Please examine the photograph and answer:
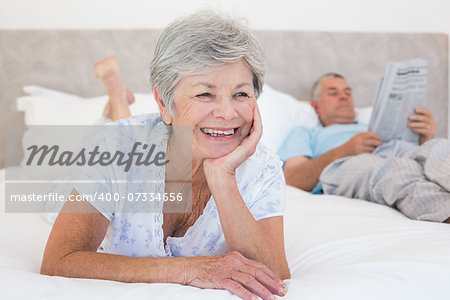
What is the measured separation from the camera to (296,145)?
7.89 ft

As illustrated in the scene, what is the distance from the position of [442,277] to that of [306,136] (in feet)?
4.82

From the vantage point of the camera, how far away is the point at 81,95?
2.64 meters

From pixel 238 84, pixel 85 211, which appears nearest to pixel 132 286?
pixel 85 211

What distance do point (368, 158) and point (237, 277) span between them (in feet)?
3.91

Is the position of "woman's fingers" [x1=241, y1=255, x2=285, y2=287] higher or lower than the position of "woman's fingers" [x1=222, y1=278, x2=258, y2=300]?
higher

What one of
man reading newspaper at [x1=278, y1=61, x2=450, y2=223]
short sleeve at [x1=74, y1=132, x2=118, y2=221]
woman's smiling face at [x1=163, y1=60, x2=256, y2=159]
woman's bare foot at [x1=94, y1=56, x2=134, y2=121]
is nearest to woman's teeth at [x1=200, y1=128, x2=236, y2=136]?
woman's smiling face at [x1=163, y1=60, x2=256, y2=159]

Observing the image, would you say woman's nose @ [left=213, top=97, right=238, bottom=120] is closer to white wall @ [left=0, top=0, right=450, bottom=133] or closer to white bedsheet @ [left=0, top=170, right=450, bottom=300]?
white bedsheet @ [left=0, top=170, right=450, bottom=300]

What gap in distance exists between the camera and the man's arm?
2176 mm

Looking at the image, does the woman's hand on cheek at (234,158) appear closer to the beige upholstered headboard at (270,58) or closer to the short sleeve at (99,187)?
the short sleeve at (99,187)

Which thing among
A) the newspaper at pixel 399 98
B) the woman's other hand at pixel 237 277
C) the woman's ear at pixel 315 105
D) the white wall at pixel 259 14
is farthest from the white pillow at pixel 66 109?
the woman's other hand at pixel 237 277

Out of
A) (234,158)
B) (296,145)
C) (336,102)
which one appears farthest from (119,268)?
(336,102)

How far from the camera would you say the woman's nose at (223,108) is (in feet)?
3.55

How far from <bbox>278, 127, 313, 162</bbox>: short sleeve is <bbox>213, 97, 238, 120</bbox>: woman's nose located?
1.31 metres

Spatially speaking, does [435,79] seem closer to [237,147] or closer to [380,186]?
[380,186]
